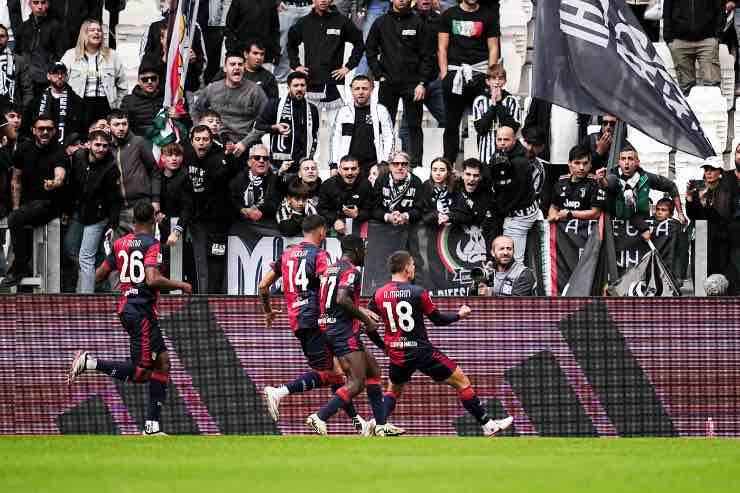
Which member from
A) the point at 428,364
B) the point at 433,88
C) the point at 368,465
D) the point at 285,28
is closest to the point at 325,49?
the point at 433,88

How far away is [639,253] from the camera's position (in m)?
16.0

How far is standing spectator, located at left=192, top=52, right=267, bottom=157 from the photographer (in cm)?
1811

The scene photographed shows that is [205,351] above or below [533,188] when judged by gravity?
below

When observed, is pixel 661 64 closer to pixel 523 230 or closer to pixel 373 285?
pixel 523 230

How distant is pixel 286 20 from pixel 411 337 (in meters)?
8.15

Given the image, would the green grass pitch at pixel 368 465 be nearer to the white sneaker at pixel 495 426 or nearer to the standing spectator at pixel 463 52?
the white sneaker at pixel 495 426

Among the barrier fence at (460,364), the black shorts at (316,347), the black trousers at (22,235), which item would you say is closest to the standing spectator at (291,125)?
the black trousers at (22,235)

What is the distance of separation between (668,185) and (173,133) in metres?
5.69

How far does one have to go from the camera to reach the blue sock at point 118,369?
46.2 ft

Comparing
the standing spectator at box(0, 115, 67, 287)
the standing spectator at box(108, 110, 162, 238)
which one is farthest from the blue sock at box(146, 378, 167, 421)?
the standing spectator at box(108, 110, 162, 238)

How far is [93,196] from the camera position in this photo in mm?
16781

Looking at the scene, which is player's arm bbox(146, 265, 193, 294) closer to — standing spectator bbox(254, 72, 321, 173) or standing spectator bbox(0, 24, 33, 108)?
standing spectator bbox(254, 72, 321, 173)

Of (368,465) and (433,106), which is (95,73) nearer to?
(433,106)

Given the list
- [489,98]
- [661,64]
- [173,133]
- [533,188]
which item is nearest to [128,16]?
[173,133]
